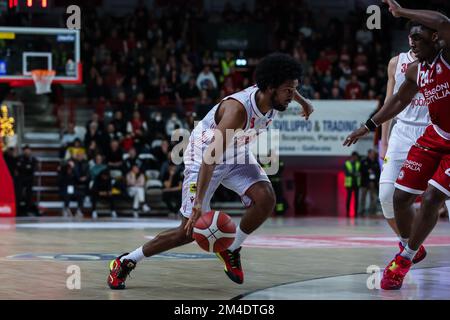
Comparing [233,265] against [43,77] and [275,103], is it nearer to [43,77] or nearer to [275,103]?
[275,103]

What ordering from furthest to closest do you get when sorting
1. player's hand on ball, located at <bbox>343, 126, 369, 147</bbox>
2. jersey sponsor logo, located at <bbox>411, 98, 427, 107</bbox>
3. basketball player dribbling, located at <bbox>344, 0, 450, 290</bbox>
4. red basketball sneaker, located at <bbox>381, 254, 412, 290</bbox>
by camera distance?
jersey sponsor logo, located at <bbox>411, 98, 427, 107</bbox>
player's hand on ball, located at <bbox>343, 126, 369, 147</bbox>
red basketball sneaker, located at <bbox>381, 254, 412, 290</bbox>
basketball player dribbling, located at <bbox>344, 0, 450, 290</bbox>

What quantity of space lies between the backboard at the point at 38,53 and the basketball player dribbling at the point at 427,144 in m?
15.4

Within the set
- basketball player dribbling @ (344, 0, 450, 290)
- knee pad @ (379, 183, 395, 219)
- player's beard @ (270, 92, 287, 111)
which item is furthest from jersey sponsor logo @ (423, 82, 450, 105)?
knee pad @ (379, 183, 395, 219)

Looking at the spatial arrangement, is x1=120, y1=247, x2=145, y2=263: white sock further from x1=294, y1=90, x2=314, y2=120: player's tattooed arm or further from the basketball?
x1=294, y1=90, x2=314, y2=120: player's tattooed arm

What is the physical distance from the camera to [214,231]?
769 centimetres

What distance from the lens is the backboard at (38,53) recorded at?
72.2 ft

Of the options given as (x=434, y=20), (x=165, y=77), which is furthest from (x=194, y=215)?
(x=165, y=77)

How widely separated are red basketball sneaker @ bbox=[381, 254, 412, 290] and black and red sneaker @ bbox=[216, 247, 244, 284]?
124 centimetres

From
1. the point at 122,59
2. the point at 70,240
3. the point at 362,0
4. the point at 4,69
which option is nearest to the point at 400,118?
the point at 70,240

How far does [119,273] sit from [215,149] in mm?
1369

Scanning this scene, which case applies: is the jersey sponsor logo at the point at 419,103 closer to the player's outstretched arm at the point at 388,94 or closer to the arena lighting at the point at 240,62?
the player's outstretched arm at the point at 388,94

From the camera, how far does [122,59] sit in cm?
2848

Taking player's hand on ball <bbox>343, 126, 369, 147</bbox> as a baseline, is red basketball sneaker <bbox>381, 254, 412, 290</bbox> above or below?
below

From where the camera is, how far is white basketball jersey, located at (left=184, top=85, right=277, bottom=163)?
762cm
